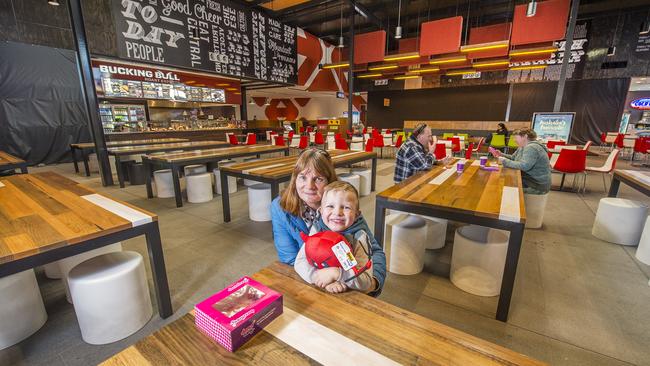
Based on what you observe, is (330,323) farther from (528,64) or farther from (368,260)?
(528,64)

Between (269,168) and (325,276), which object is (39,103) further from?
(325,276)

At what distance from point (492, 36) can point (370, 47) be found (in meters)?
3.73

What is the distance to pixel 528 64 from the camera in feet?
37.1

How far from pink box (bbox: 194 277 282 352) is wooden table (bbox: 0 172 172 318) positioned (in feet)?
3.29

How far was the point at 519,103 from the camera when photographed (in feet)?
40.6

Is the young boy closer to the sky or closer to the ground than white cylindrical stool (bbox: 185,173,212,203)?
closer to the sky

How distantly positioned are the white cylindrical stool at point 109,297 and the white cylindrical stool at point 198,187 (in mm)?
2741

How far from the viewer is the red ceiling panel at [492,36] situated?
319 inches

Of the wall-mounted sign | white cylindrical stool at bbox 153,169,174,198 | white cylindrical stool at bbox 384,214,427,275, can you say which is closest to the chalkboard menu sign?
white cylindrical stool at bbox 153,169,174,198

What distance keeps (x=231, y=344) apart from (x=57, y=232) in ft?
4.39

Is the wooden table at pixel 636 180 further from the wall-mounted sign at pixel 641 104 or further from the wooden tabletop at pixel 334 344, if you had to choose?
the wall-mounted sign at pixel 641 104

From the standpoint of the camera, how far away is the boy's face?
3.55 feet

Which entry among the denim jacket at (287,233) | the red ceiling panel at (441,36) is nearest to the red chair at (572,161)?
the red ceiling panel at (441,36)

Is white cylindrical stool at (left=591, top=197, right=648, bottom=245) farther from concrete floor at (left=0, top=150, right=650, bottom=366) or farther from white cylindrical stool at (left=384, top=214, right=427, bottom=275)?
white cylindrical stool at (left=384, top=214, right=427, bottom=275)
